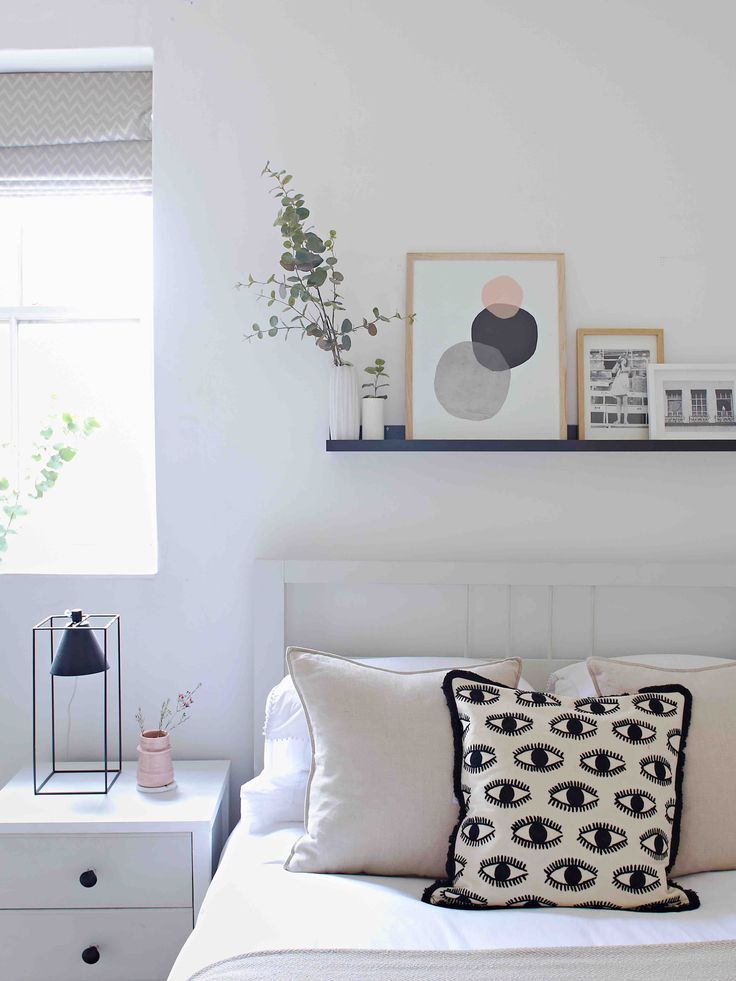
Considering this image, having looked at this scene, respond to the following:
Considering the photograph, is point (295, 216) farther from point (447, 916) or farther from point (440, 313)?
point (447, 916)

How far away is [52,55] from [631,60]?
1458 mm

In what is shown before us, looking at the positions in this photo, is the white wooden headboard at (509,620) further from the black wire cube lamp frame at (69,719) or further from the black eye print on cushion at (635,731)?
the black eye print on cushion at (635,731)

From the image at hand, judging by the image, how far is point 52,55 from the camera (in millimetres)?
2127

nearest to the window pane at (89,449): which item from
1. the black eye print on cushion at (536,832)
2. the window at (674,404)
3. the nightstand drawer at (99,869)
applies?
the nightstand drawer at (99,869)

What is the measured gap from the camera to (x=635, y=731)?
1.54 metres

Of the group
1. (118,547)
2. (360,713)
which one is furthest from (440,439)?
(118,547)

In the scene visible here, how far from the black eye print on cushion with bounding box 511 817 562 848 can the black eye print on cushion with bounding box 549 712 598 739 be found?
156 mm

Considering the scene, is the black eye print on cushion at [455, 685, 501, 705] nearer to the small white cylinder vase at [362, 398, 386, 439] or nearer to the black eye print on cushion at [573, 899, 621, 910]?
the black eye print on cushion at [573, 899, 621, 910]

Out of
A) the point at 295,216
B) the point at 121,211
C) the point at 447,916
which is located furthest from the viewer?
the point at 121,211

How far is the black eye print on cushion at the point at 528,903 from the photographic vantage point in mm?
1420

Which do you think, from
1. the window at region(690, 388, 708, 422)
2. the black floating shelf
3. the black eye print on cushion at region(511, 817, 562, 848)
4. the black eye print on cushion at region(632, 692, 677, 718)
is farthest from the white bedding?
the window at region(690, 388, 708, 422)

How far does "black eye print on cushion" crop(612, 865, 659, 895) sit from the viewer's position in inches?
56.0

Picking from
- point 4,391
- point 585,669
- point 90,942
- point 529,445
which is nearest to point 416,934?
point 585,669

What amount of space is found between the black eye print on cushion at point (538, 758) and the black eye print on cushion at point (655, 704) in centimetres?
20
